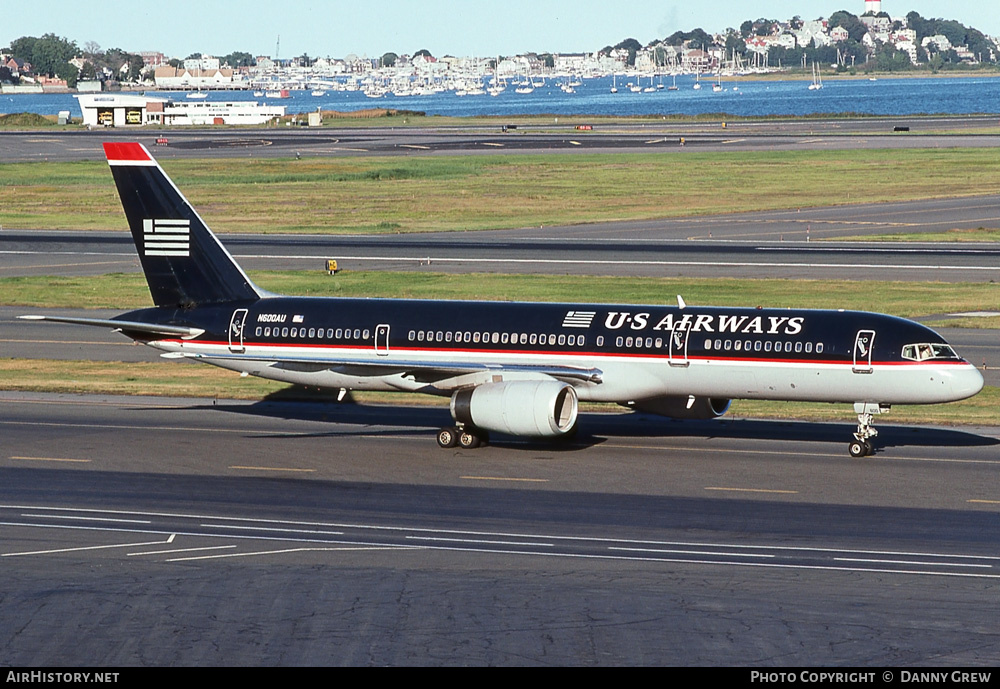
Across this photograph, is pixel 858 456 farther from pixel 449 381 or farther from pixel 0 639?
pixel 0 639

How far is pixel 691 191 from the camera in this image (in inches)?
4830

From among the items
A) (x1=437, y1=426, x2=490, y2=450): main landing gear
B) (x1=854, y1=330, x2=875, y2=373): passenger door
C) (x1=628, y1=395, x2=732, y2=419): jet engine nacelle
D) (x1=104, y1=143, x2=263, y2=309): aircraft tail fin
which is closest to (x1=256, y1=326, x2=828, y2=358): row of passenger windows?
(x1=854, y1=330, x2=875, y2=373): passenger door

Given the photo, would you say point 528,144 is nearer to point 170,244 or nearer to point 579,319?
point 170,244

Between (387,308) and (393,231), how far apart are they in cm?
Result: 5951

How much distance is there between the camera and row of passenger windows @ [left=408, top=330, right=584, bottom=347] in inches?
1638

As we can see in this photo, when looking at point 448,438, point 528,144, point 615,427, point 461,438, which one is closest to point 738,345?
point 615,427

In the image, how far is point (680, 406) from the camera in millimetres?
41531

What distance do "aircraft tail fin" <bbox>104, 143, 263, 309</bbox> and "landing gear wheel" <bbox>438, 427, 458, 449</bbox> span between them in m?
8.65

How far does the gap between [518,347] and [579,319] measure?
2104 mm

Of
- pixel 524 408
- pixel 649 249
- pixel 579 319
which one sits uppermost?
pixel 579 319

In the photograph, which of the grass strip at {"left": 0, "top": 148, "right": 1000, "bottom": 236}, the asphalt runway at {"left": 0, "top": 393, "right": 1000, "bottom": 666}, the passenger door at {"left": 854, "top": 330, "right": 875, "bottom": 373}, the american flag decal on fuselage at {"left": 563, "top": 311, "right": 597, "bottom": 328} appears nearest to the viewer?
the asphalt runway at {"left": 0, "top": 393, "right": 1000, "bottom": 666}

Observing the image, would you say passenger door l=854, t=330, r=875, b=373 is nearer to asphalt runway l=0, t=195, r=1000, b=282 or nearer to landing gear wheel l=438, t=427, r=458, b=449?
landing gear wheel l=438, t=427, r=458, b=449

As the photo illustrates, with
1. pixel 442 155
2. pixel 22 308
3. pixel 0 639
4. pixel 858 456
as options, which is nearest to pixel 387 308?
pixel 858 456

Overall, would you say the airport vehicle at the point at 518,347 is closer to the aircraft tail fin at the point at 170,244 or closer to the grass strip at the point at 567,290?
the aircraft tail fin at the point at 170,244
